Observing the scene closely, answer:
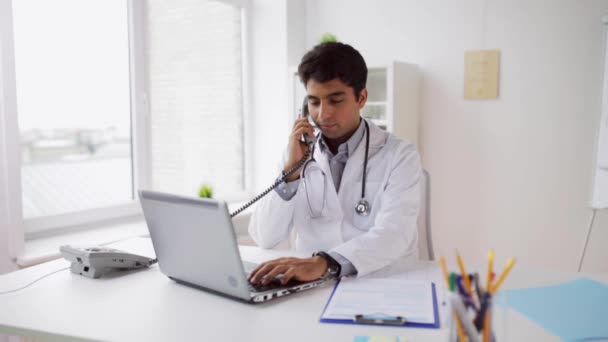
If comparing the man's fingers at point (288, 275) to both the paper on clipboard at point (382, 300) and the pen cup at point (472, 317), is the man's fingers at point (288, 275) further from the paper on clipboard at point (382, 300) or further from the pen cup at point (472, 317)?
the pen cup at point (472, 317)

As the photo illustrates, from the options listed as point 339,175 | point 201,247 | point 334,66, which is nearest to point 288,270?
point 201,247

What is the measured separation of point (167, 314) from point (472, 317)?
0.74 meters

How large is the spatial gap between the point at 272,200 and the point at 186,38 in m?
1.78

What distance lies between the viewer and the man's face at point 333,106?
1751 mm

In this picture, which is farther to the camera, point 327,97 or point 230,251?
point 327,97

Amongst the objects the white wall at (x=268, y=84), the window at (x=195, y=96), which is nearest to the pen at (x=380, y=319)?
the window at (x=195, y=96)

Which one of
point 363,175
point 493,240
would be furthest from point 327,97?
point 493,240

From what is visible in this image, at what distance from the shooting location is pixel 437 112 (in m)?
3.24

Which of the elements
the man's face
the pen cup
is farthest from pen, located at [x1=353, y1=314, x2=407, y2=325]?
the man's face

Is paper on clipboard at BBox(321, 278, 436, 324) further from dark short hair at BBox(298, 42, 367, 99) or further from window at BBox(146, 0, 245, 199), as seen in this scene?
window at BBox(146, 0, 245, 199)

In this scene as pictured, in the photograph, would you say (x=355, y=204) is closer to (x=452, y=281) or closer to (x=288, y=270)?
(x=288, y=270)

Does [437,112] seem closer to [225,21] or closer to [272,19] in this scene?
[272,19]

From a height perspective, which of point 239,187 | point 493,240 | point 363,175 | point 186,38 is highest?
point 186,38

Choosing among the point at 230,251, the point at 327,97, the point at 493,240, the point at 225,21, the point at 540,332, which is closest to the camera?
the point at 540,332
